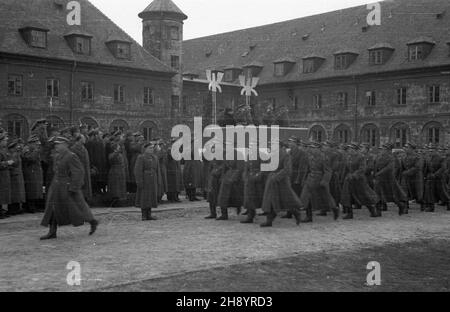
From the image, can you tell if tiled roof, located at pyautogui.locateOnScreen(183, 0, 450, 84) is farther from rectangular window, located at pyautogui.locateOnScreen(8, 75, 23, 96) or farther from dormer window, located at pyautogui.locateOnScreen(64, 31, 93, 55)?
rectangular window, located at pyautogui.locateOnScreen(8, 75, 23, 96)

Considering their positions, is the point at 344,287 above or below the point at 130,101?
below

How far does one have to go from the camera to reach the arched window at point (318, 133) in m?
42.6

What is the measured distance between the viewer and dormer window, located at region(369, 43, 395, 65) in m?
38.7

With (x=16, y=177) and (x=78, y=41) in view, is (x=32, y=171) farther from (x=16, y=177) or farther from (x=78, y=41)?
(x=78, y=41)

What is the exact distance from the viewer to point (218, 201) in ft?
45.7

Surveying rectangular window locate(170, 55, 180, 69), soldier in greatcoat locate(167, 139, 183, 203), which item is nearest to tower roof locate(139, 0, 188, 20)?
rectangular window locate(170, 55, 180, 69)

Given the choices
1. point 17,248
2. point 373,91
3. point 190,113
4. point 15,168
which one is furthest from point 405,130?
point 17,248

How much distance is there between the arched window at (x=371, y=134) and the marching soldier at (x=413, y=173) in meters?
22.1

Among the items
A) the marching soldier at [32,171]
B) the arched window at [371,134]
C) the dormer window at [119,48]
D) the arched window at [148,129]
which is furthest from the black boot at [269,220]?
the arched window at [371,134]

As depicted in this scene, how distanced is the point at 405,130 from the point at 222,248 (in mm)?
30697

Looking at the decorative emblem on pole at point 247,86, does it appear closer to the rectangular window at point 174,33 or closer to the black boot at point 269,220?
the rectangular window at point 174,33

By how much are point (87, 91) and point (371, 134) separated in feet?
65.4

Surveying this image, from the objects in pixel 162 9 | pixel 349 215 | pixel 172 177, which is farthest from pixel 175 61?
pixel 349 215
